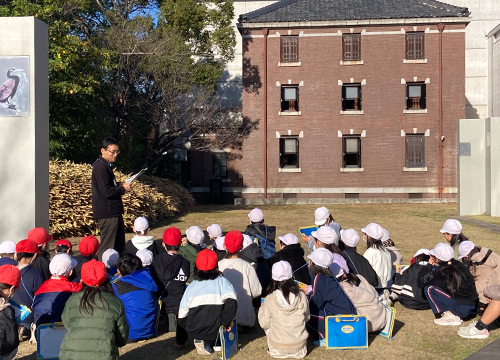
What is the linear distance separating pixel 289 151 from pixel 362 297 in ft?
80.8

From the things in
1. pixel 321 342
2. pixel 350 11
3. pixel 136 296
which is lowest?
pixel 321 342

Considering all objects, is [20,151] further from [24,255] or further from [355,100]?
[355,100]

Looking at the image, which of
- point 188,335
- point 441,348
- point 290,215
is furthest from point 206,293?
point 290,215

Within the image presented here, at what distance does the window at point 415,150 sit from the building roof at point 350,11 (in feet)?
21.5

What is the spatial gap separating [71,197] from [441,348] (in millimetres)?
11426

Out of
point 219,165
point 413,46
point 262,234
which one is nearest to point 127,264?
point 262,234

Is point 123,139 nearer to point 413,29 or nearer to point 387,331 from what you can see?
point 413,29

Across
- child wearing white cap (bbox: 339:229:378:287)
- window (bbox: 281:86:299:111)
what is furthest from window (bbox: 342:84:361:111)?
child wearing white cap (bbox: 339:229:378:287)

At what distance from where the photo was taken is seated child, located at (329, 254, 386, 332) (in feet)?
22.8

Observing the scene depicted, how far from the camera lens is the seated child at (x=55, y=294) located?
6.36 meters

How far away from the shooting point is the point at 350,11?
31547 millimetres

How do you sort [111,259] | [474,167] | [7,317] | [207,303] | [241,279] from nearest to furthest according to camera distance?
[7,317] → [207,303] → [241,279] → [111,259] → [474,167]

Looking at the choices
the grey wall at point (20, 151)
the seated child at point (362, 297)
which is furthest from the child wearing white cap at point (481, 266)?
the grey wall at point (20, 151)

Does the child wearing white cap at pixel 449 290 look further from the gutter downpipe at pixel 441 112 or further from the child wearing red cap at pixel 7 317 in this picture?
the gutter downpipe at pixel 441 112
